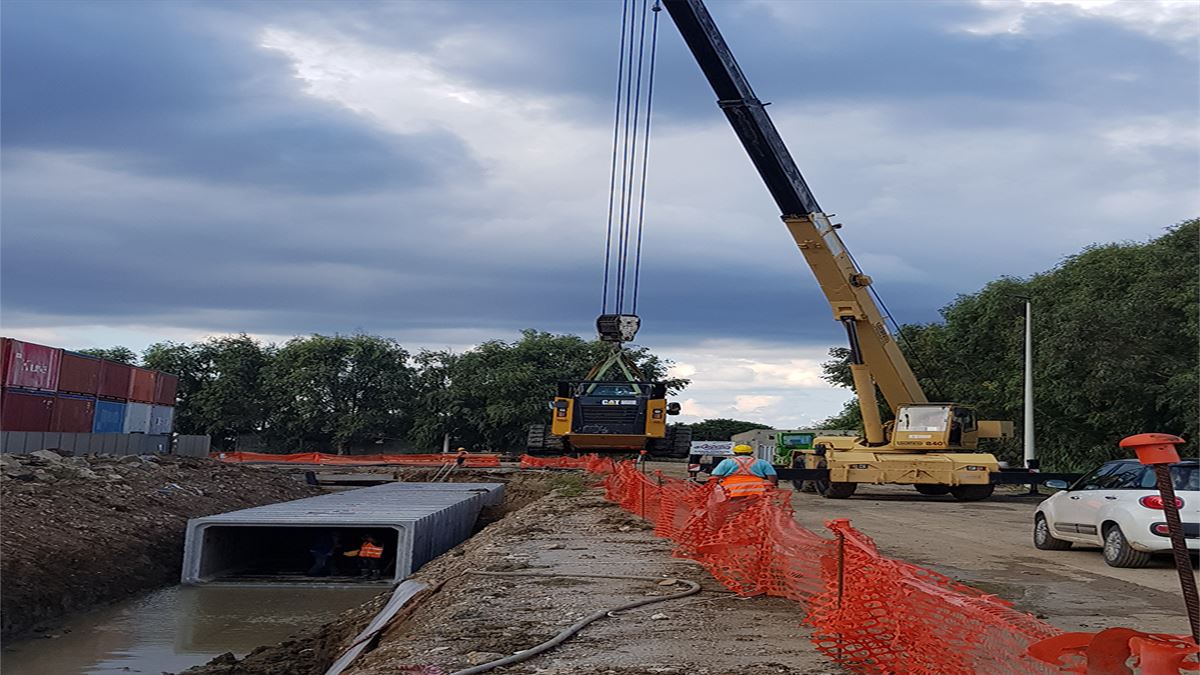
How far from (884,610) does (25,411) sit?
30.9 m

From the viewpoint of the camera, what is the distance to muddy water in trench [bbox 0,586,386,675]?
12953mm

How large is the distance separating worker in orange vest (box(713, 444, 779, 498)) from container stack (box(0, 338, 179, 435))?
76.8ft

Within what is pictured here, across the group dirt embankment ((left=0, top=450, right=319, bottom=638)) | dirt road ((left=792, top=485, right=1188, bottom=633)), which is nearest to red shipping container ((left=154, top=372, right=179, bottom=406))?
dirt embankment ((left=0, top=450, right=319, bottom=638))

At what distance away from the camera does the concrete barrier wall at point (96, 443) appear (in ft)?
97.7

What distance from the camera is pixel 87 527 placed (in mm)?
18781

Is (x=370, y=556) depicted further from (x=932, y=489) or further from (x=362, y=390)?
(x=362, y=390)

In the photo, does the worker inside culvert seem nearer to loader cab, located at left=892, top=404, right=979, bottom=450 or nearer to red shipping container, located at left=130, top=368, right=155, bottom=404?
loader cab, located at left=892, top=404, right=979, bottom=450

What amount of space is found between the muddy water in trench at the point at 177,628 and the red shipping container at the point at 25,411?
14.8 m

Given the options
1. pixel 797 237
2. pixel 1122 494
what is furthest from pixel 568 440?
pixel 1122 494

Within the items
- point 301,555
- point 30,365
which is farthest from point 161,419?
point 301,555

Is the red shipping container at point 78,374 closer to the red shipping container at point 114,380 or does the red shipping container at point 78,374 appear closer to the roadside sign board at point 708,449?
the red shipping container at point 114,380

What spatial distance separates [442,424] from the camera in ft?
259

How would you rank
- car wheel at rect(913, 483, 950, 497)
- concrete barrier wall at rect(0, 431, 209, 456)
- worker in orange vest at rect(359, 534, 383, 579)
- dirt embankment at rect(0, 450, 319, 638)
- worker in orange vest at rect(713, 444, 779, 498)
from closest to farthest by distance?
worker in orange vest at rect(713, 444, 779, 498)
dirt embankment at rect(0, 450, 319, 638)
worker in orange vest at rect(359, 534, 383, 579)
car wheel at rect(913, 483, 950, 497)
concrete barrier wall at rect(0, 431, 209, 456)

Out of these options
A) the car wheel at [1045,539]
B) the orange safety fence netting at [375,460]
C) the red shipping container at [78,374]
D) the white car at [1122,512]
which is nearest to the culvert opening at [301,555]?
the car wheel at [1045,539]
